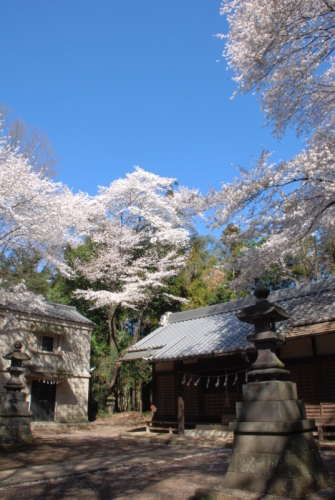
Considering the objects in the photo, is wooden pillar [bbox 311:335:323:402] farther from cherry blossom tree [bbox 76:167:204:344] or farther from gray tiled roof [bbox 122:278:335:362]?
cherry blossom tree [bbox 76:167:204:344]

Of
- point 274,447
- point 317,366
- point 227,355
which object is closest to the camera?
point 274,447

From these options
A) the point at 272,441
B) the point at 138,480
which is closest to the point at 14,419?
the point at 138,480

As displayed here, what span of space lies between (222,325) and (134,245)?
1226 centimetres

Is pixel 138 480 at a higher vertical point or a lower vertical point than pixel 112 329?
lower

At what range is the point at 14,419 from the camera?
12.4 metres

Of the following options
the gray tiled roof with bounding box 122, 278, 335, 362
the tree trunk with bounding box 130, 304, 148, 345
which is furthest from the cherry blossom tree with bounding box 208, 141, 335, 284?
the tree trunk with bounding box 130, 304, 148, 345

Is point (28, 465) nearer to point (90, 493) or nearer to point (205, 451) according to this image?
point (90, 493)

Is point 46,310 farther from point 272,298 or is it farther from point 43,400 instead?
point 272,298

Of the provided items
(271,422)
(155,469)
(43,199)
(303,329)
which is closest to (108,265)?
(43,199)

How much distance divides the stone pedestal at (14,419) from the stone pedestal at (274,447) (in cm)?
871

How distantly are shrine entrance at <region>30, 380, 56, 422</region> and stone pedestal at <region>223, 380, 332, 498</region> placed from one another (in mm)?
15958

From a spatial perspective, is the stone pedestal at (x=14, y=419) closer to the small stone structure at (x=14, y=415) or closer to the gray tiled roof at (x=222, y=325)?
the small stone structure at (x=14, y=415)

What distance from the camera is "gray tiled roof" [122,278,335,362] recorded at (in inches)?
455

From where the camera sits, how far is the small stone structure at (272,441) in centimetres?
535
